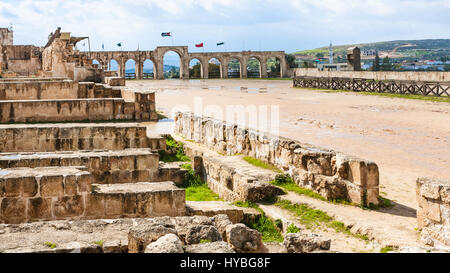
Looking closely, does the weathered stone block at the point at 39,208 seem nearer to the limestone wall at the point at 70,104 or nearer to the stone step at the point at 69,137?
the stone step at the point at 69,137

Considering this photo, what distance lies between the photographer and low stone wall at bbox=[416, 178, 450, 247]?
4922 millimetres

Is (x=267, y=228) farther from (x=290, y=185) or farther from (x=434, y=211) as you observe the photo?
(x=434, y=211)

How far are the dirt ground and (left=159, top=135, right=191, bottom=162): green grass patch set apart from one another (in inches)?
120

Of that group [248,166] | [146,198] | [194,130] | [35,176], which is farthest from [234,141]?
[35,176]

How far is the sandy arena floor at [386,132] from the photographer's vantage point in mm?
8617

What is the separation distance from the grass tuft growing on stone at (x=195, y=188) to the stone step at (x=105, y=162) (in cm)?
56

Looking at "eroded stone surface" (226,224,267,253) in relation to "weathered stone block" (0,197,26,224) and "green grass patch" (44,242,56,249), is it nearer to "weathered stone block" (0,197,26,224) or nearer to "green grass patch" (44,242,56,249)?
"green grass patch" (44,242,56,249)

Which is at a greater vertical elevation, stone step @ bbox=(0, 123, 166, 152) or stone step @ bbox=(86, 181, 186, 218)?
stone step @ bbox=(0, 123, 166, 152)

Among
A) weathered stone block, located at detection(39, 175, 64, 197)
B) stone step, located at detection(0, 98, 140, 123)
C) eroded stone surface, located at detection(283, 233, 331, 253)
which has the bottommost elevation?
eroded stone surface, located at detection(283, 233, 331, 253)

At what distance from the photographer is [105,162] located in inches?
320

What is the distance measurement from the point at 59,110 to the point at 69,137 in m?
4.02

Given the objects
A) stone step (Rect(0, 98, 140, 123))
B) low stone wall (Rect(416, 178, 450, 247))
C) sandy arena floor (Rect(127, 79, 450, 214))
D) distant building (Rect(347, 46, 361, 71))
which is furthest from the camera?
distant building (Rect(347, 46, 361, 71))

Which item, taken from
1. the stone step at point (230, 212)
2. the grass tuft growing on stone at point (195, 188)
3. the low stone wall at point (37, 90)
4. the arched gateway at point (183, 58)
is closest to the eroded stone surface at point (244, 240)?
the stone step at point (230, 212)

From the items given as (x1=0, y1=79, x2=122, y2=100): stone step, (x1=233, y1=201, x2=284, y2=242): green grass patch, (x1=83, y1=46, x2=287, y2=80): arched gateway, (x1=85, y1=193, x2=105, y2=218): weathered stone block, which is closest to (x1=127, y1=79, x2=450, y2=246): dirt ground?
(x1=233, y1=201, x2=284, y2=242): green grass patch
